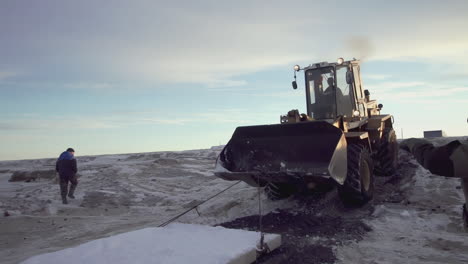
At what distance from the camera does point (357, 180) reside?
5.92m

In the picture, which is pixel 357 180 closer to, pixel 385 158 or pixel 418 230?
pixel 418 230

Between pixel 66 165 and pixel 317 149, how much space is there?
7973mm

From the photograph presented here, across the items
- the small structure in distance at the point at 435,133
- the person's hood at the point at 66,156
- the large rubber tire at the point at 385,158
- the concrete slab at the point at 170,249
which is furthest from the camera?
the small structure in distance at the point at 435,133

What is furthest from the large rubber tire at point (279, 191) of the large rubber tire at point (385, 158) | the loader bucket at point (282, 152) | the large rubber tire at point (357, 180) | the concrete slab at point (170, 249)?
the concrete slab at point (170, 249)

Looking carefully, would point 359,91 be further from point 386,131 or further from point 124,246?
point 124,246

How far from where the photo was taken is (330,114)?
808 cm

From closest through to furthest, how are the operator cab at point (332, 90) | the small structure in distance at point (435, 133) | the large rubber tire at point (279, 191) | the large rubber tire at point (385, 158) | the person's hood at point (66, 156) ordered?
the large rubber tire at point (279, 191) → the operator cab at point (332, 90) → the large rubber tire at point (385, 158) → the person's hood at point (66, 156) → the small structure in distance at point (435, 133)

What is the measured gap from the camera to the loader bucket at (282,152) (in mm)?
5730

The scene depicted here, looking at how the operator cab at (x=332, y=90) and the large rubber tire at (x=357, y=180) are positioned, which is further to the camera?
the operator cab at (x=332, y=90)

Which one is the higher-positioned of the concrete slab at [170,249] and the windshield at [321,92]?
the windshield at [321,92]

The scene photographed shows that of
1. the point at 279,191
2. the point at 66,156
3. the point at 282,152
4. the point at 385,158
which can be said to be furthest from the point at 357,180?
the point at 66,156

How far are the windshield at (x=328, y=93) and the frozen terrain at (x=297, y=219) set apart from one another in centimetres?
204

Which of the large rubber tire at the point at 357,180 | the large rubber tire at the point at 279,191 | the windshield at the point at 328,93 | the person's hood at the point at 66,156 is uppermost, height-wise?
the windshield at the point at 328,93

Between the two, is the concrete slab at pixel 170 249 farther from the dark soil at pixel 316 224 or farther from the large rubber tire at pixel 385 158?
the large rubber tire at pixel 385 158
